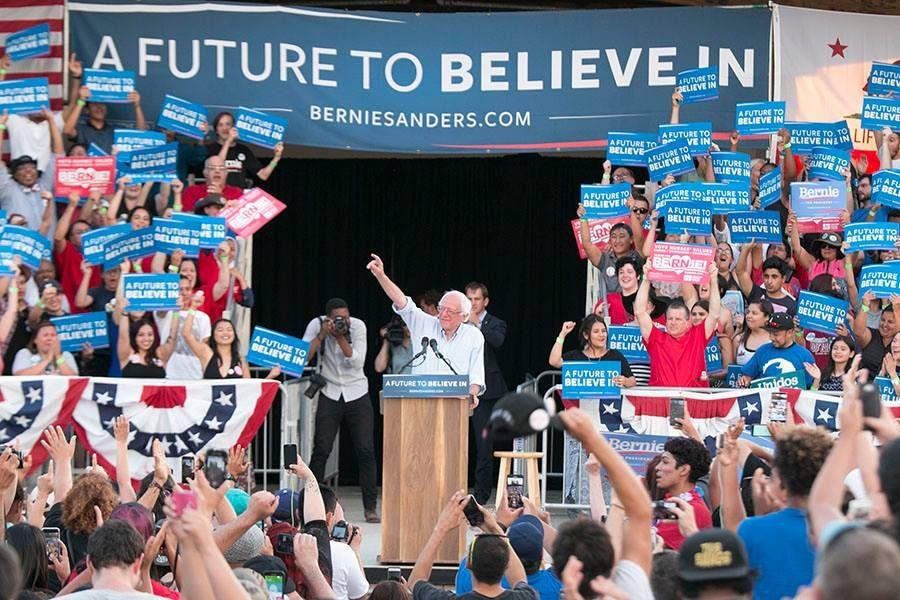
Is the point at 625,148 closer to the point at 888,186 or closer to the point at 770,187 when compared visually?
the point at 770,187

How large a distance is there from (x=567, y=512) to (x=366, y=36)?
16.7ft

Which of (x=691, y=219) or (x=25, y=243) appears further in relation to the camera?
(x=691, y=219)

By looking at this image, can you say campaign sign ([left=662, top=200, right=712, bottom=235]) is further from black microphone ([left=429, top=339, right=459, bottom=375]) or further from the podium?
the podium

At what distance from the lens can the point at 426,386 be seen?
8961 millimetres

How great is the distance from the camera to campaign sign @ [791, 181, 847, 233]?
38.9ft

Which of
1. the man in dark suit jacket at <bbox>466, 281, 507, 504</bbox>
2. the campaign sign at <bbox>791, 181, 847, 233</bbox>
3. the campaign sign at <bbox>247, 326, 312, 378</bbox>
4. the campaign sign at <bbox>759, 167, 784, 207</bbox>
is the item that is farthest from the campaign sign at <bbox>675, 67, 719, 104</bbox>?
the campaign sign at <bbox>247, 326, 312, 378</bbox>

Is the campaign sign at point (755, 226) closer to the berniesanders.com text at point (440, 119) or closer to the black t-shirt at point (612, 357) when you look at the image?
the black t-shirt at point (612, 357)

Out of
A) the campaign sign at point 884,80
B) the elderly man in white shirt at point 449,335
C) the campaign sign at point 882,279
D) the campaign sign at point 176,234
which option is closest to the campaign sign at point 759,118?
the campaign sign at point 884,80

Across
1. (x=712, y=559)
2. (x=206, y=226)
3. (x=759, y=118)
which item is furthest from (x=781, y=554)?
(x=759, y=118)

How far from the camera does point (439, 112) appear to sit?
43.9ft

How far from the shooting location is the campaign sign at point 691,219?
37.6ft

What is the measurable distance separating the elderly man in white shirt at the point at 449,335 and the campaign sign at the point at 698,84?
12.7 ft

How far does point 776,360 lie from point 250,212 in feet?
14.5

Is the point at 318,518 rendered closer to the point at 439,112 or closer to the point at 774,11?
the point at 439,112
